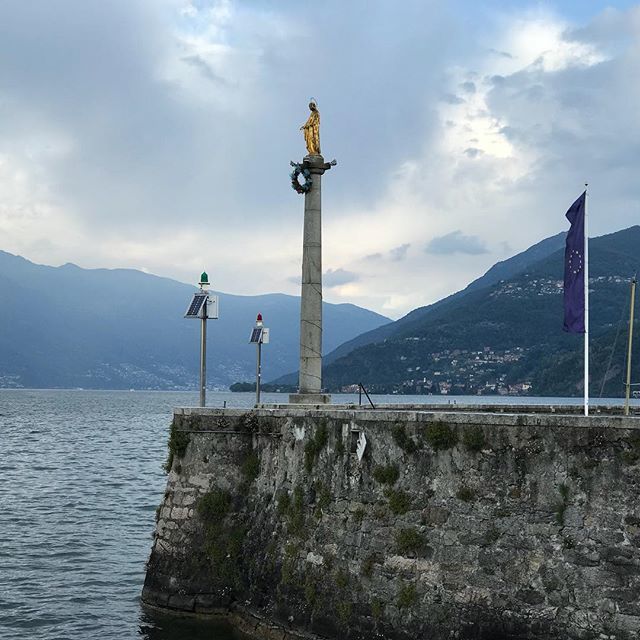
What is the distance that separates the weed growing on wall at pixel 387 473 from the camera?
14.2m

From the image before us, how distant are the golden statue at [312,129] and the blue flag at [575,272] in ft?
33.6

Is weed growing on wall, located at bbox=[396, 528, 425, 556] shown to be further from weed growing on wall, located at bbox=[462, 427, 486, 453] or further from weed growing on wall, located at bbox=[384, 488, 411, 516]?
weed growing on wall, located at bbox=[462, 427, 486, 453]

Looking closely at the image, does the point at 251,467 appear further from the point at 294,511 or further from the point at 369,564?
the point at 369,564

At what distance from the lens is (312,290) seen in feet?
76.2

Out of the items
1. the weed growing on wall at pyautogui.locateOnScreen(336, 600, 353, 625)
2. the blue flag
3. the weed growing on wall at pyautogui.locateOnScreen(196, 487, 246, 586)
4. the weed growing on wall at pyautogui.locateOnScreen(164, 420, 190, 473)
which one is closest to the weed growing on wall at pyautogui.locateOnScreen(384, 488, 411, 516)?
the weed growing on wall at pyautogui.locateOnScreen(336, 600, 353, 625)

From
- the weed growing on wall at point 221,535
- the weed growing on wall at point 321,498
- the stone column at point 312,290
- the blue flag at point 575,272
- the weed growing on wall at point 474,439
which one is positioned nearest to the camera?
the weed growing on wall at point 474,439

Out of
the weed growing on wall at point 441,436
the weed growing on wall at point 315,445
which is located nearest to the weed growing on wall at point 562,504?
the weed growing on wall at point 441,436

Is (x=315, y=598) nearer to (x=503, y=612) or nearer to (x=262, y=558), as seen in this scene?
(x=262, y=558)

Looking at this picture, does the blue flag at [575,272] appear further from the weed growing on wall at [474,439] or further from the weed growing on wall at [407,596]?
the weed growing on wall at [407,596]

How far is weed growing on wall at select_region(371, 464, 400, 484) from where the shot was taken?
14.2 metres

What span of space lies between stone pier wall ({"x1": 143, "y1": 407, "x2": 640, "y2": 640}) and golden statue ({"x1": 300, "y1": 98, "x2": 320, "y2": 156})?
8.88 meters

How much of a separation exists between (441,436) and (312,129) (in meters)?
13.0

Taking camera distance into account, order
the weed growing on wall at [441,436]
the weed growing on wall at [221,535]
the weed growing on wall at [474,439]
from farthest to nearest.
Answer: the weed growing on wall at [221,535], the weed growing on wall at [441,436], the weed growing on wall at [474,439]

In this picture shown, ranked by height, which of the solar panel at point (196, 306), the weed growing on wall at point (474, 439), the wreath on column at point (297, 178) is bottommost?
the weed growing on wall at point (474, 439)
